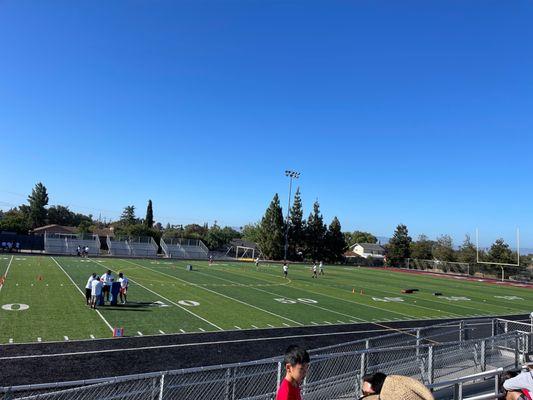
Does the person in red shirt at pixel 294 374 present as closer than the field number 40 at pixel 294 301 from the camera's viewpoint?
Yes

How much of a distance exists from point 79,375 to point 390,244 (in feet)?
246

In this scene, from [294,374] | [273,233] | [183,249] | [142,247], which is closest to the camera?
[294,374]

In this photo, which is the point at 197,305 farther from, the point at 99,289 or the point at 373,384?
the point at 373,384

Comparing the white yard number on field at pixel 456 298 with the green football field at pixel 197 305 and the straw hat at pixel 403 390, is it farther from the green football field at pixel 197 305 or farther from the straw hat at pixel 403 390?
the straw hat at pixel 403 390

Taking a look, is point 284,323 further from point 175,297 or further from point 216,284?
point 216,284

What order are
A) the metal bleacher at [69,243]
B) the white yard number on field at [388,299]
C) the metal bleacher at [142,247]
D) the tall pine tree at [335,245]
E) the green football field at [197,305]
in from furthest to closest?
the tall pine tree at [335,245] → the metal bleacher at [142,247] → the metal bleacher at [69,243] → the white yard number on field at [388,299] → the green football field at [197,305]

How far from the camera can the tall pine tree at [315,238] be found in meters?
81.2

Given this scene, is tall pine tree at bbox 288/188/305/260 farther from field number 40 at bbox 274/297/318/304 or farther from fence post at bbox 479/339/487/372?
fence post at bbox 479/339/487/372

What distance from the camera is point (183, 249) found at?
219 ft

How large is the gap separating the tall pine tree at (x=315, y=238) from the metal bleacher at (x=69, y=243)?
3700cm

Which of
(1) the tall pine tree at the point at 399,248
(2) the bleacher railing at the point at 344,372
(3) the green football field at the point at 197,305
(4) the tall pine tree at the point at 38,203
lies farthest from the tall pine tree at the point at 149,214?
(2) the bleacher railing at the point at 344,372

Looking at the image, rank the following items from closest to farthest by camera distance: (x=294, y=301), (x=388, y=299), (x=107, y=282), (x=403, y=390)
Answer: (x=403, y=390) < (x=107, y=282) < (x=294, y=301) < (x=388, y=299)

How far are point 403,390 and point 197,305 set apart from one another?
67.1 feet

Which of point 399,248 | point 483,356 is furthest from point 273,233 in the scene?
point 483,356
